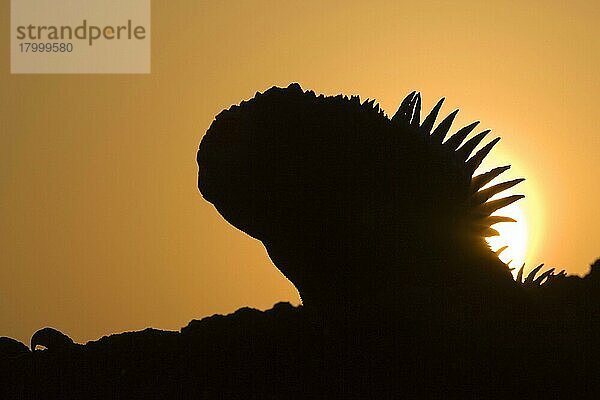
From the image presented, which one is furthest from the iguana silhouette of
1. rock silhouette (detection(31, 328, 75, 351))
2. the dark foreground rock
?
rock silhouette (detection(31, 328, 75, 351))

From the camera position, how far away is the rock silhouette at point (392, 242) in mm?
2516

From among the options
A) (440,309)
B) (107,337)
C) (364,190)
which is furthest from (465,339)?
(107,337)

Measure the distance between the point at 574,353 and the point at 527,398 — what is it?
184 mm

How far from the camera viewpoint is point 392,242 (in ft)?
8.38

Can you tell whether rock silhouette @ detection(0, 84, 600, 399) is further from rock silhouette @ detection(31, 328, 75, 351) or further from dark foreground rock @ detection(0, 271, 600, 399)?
rock silhouette @ detection(31, 328, 75, 351)

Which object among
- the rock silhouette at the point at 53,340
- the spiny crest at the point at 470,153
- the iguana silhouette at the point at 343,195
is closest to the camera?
the iguana silhouette at the point at 343,195

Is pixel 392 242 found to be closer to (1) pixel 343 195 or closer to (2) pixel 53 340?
(1) pixel 343 195

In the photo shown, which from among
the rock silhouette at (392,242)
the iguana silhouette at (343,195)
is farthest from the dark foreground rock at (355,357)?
the iguana silhouette at (343,195)

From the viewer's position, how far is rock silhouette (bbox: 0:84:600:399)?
8.25ft

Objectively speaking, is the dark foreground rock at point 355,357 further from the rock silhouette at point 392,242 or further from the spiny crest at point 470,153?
the spiny crest at point 470,153

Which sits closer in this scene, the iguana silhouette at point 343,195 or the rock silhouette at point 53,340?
the iguana silhouette at point 343,195

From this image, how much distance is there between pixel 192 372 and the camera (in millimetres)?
3869

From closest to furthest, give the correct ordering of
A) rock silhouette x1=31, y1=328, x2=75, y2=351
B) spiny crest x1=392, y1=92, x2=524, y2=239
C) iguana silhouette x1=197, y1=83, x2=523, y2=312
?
iguana silhouette x1=197, y1=83, x2=523, y2=312 → spiny crest x1=392, y1=92, x2=524, y2=239 → rock silhouette x1=31, y1=328, x2=75, y2=351

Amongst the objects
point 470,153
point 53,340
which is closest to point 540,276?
point 470,153
